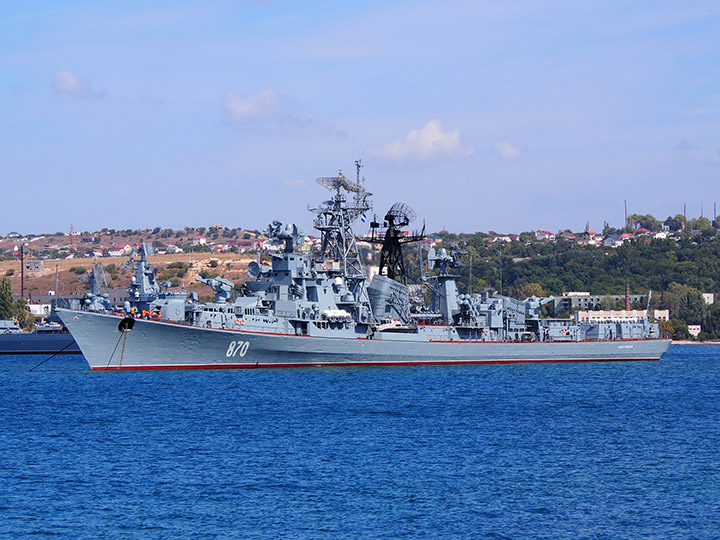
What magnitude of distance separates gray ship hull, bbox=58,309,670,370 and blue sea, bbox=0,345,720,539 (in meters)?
3.63

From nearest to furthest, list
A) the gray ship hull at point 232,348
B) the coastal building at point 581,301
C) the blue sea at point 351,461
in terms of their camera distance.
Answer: the blue sea at point 351,461 → the gray ship hull at point 232,348 → the coastal building at point 581,301

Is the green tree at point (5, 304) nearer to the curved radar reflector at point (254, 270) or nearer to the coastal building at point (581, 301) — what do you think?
the curved radar reflector at point (254, 270)

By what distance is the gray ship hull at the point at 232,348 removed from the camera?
5253 centimetres

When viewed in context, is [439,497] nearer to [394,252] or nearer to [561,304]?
[394,252]

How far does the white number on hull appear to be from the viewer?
54.7 meters

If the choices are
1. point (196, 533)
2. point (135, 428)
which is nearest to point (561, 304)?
point (135, 428)

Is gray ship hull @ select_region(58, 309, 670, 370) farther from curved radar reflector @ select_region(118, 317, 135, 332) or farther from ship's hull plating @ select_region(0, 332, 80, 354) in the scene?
ship's hull plating @ select_region(0, 332, 80, 354)

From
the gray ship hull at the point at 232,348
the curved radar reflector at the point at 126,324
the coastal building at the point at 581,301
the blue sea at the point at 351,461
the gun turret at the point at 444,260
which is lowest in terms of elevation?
the blue sea at the point at 351,461

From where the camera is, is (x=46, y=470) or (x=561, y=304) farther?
(x=561, y=304)

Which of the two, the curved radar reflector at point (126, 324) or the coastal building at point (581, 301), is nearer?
the curved radar reflector at point (126, 324)

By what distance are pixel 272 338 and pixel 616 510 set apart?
3378cm

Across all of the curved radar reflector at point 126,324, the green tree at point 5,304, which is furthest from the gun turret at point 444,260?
the green tree at point 5,304

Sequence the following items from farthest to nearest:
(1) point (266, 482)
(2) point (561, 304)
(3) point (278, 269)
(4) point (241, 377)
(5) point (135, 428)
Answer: (2) point (561, 304)
(3) point (278, 269)
(4) point (241, 377)
(5) point (135, 428)
(1) point (266, 482)

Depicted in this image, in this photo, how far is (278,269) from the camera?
59.2 metres
